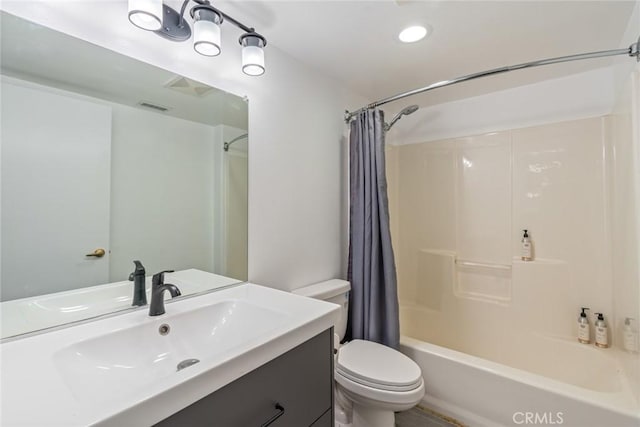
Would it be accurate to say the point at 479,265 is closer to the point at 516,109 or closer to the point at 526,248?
the point at 526,248

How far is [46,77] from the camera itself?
2.81ft

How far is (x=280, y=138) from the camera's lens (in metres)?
1.55

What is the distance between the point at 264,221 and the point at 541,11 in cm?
163

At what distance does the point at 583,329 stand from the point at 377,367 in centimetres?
142

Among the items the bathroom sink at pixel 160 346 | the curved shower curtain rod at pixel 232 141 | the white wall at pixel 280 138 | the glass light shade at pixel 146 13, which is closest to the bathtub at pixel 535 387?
the white wall at pixel 280 138

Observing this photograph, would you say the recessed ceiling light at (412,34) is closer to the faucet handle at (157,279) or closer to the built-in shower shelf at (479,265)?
the faucet handle at (157,279)

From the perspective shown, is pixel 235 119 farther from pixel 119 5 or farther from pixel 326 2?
pixel 326 2

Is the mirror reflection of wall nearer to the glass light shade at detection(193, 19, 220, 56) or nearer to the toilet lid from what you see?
the glass light shade at detection(193, 19, 220, 56)

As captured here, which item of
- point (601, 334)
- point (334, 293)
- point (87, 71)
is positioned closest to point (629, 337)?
point (601, 334)

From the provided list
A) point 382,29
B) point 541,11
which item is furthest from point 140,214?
point 541,11

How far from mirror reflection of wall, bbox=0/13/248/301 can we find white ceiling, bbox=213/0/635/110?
1.61 ft

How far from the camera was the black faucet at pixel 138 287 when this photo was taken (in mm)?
1000

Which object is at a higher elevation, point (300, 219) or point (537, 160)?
point (537, 160)

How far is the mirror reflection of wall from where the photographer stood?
803 millimetres
